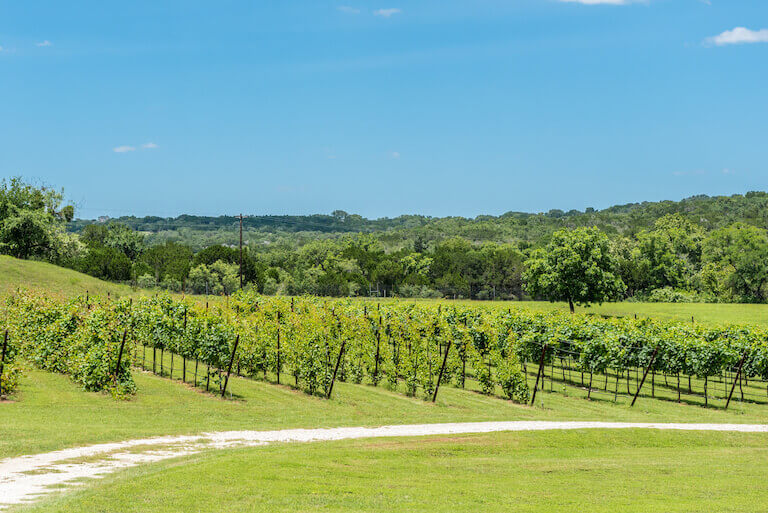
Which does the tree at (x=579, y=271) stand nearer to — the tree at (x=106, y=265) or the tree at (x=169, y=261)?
the tree at (x=169, y=261)

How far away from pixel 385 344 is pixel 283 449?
1327cm

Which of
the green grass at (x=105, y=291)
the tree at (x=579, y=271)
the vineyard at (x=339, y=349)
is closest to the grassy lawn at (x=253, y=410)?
the vineyard at (x=339, y=349)

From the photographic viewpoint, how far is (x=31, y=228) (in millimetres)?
63562

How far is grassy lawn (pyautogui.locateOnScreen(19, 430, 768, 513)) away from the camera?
11.5 meters

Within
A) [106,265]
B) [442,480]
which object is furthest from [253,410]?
[106,265]

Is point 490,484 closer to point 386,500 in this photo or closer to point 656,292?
point 386,500

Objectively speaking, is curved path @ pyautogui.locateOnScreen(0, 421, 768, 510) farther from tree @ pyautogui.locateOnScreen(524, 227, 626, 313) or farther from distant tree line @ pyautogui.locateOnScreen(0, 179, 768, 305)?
distant tree line @ pyautogui.locateOnScreen(0, 179, 768, 305)

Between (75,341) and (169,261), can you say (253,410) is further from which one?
(169,261)

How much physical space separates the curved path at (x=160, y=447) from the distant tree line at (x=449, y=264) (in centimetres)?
3652

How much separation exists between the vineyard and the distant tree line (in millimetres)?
24258

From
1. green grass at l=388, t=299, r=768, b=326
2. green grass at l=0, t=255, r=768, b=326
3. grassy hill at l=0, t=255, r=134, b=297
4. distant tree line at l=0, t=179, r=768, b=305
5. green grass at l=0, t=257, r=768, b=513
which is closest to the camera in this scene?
green grass at l=0, t=257, r=768, b=513

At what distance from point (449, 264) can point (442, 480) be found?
94.2 meters

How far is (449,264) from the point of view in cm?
10769

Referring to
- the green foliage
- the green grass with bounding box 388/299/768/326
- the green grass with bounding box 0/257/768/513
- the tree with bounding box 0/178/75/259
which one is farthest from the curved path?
the tree with bounding box 0/178/75/259
